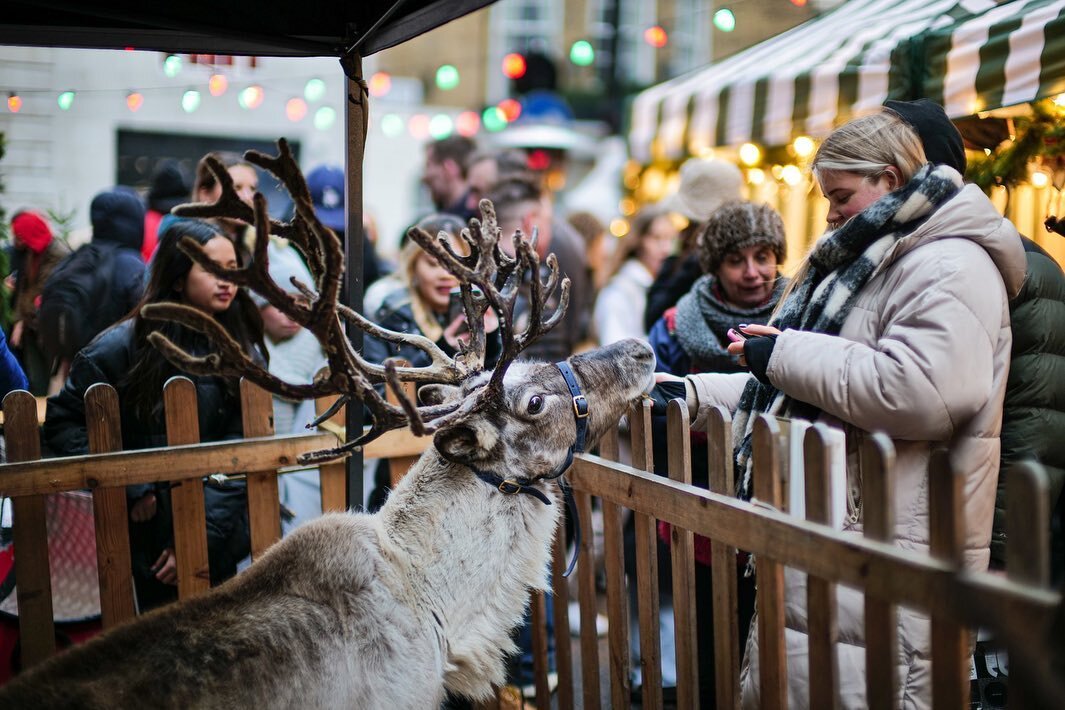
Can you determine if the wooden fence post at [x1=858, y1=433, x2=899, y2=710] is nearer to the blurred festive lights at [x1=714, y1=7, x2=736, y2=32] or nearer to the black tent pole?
the black tent pole

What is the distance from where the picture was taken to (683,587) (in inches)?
111

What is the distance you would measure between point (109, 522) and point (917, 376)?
2808 mm

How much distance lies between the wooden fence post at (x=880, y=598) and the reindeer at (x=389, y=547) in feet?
3.47

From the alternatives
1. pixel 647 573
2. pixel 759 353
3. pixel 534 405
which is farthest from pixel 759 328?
pixel 647 573

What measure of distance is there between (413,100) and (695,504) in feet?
74.3

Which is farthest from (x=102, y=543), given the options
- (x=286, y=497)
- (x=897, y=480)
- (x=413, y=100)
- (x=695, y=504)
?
(x=413, y=100)

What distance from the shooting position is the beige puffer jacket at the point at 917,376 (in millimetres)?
2453

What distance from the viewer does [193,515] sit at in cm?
349

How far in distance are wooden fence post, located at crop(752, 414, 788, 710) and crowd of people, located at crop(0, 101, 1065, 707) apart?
156 mm

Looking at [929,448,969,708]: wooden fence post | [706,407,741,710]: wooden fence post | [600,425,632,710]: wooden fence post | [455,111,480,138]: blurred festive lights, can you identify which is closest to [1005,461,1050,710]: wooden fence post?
[929,448,969,708]: wooden fence post

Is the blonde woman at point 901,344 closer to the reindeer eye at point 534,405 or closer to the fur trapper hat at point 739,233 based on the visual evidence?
the reindeer eye at point 534,405

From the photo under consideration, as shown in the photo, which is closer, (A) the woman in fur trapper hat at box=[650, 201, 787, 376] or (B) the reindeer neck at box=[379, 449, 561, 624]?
(B) the reindeer neck at box=[379, 449, 561, 624]

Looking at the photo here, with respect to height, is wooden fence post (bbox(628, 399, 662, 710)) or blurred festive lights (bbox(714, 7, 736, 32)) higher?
blurred festive lights (bbox(714, 7, 736, 32))

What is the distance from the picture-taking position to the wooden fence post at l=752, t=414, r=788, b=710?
2.43 meters
